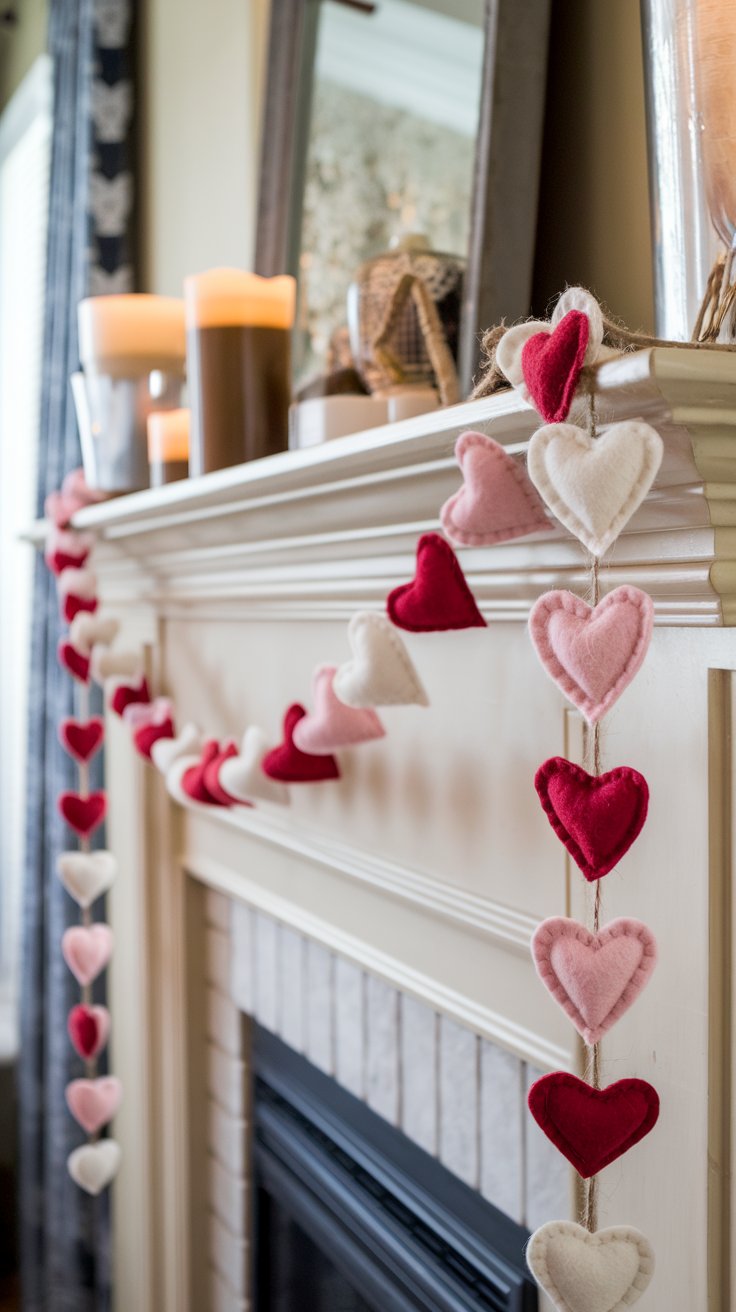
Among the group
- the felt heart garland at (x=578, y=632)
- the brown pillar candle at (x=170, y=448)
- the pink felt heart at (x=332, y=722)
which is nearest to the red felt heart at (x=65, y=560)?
the brown pillar candle at (x=170, y=448)

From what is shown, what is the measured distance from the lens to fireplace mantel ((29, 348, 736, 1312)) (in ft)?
2.05

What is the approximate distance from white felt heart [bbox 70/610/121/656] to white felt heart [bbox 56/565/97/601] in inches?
1.0

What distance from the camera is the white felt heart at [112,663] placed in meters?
1.49

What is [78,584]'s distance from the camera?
151cm

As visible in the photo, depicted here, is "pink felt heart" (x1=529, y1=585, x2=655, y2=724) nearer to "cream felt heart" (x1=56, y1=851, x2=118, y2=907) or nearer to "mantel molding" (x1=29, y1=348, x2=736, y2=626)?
"mantel molding" (x1=29, y1=348, x2=736, y2=626)

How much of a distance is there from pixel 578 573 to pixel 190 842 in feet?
3.15

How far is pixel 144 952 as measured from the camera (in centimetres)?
162

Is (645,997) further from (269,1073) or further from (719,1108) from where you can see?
(269,1073)

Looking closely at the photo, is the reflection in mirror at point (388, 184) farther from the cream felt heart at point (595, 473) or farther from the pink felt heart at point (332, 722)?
the cream felt heart at point (595, 473)

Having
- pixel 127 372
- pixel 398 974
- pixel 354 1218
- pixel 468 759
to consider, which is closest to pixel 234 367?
pixel 127 372

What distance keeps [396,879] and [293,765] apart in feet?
0.44

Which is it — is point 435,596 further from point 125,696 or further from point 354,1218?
point 125,696

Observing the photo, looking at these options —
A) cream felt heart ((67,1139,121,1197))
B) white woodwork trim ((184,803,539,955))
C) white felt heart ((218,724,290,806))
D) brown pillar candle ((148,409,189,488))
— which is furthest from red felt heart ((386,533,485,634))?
cream felt heart ((67,1139,121,1197))

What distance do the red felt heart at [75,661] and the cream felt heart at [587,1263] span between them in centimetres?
109
